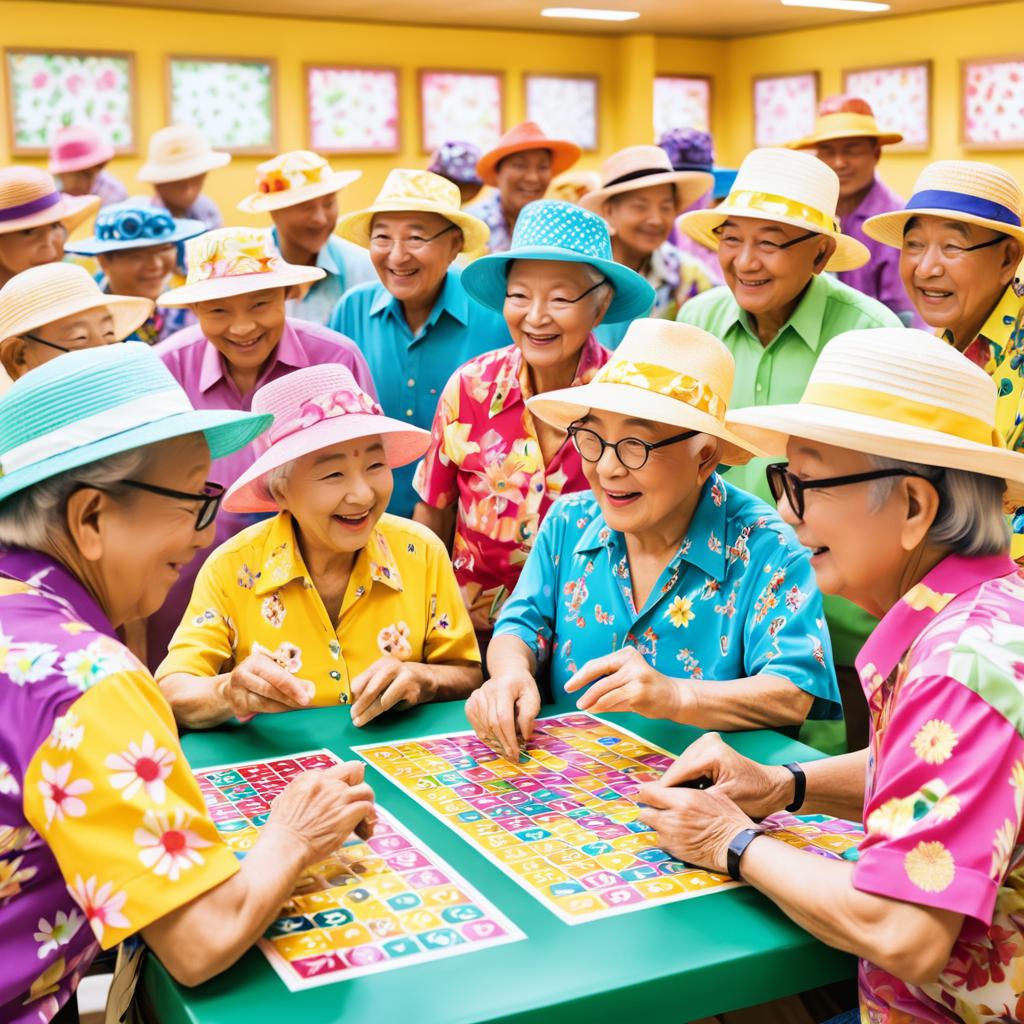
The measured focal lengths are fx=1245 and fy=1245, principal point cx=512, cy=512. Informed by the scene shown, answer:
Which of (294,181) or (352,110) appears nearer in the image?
(294,181)

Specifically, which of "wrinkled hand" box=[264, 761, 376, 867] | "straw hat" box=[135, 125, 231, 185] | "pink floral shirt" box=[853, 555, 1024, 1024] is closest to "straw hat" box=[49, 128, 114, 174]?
"straw hat" box=[135, 125, 231, 185]

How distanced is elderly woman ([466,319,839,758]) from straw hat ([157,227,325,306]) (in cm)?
143

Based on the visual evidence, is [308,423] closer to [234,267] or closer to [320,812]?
[320,812]

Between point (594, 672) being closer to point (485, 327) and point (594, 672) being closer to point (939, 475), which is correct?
point (939, 475)

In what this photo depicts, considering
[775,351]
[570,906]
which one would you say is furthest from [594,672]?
[775,351]

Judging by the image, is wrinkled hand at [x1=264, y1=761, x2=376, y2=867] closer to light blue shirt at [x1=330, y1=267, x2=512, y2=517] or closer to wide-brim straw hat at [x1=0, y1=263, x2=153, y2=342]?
wide-brim straw hat at [x1=0, y1=263, x2=153, y2=342]

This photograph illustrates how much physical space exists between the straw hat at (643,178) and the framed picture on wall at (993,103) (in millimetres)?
6474

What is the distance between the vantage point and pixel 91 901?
1.53 meters

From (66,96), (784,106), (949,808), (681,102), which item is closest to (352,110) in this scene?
(66,96)

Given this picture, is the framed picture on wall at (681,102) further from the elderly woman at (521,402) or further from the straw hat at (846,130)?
the elderly woman at (521,402)

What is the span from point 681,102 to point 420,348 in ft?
32.4

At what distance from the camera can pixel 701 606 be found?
2570 millimetres

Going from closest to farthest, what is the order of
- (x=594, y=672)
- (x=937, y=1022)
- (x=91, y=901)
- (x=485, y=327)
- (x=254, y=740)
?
(x=91, y=901)
(x=937, y=1022)
(x=594, y=672)
(x=254, y=740)
(x=485, y=327)

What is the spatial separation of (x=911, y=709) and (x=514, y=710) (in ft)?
3.19
